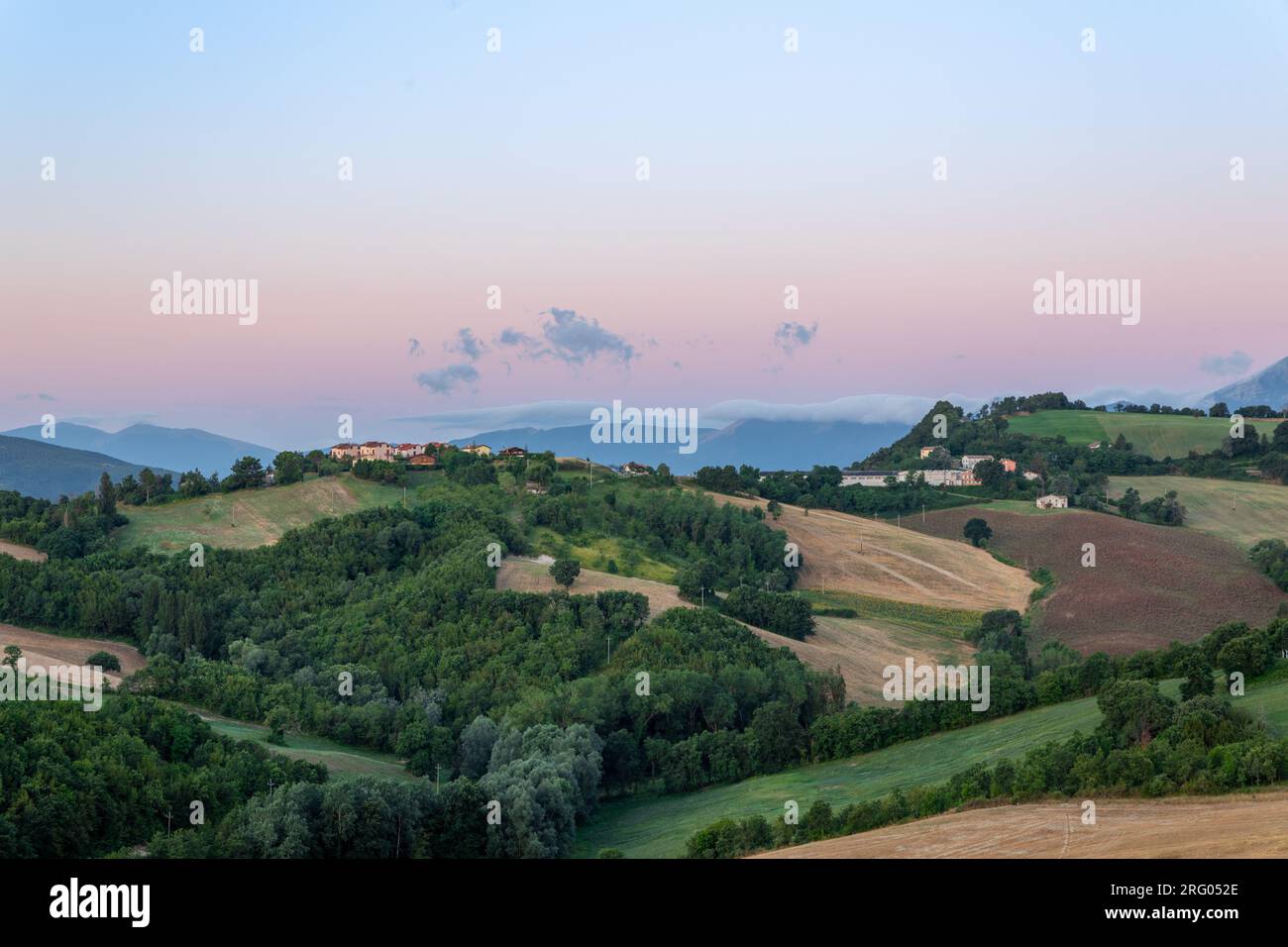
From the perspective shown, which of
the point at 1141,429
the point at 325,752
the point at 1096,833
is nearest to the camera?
the point at 1096,833

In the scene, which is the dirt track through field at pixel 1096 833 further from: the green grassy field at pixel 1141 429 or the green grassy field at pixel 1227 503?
the green grassy field at pixel 1141 429

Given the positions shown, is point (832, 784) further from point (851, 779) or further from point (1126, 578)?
point (1126, 578)

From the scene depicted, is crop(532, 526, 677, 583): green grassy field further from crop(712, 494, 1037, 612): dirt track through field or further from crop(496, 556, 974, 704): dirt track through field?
crop(712, 494, 1037, 612): dirt track through field

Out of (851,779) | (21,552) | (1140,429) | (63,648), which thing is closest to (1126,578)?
(851,779)

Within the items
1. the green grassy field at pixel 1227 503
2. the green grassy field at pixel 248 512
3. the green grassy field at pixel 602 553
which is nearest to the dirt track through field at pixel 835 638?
the green grassy field at pixel 602 553
